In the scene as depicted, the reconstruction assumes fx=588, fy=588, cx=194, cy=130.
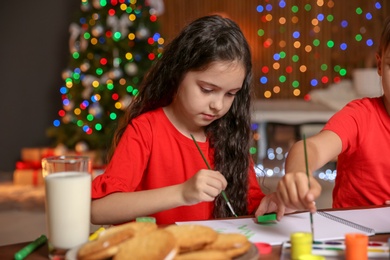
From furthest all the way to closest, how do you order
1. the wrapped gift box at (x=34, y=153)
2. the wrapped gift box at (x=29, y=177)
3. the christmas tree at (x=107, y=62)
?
the wrapped gift box at (x=34, y=153)
the wrapped gift box at (x=29, y=177)
the christmas tree at (x=107, y=62)

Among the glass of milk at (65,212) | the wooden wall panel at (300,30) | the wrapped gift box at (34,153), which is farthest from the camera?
the wooden wall panel at (300,30)

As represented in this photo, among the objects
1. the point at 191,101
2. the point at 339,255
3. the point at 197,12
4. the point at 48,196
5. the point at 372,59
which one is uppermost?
the point at 197,12

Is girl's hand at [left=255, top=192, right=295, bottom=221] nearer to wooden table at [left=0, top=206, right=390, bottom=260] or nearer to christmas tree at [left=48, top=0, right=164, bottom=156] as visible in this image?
wooden table at [left=0, top=206, right=390, bottom=260]

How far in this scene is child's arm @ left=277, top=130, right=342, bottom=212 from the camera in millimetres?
1062

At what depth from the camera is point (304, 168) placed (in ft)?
4.35

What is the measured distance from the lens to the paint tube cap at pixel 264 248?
1010 mm

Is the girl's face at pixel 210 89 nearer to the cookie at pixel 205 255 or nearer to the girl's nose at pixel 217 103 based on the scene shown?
the girl's nose at pixel 217 103

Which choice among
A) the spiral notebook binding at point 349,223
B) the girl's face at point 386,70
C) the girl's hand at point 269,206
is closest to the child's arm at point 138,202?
the girl's hand at point 269,206

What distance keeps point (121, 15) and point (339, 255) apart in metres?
3.81

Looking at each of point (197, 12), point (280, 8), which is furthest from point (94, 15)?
point (280, 8)

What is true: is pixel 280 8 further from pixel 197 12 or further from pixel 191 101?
pixel 191 101

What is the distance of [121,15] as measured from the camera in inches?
178

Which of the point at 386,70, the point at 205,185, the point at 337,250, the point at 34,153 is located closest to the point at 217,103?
the point at 205,185

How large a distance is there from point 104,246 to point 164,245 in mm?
93
